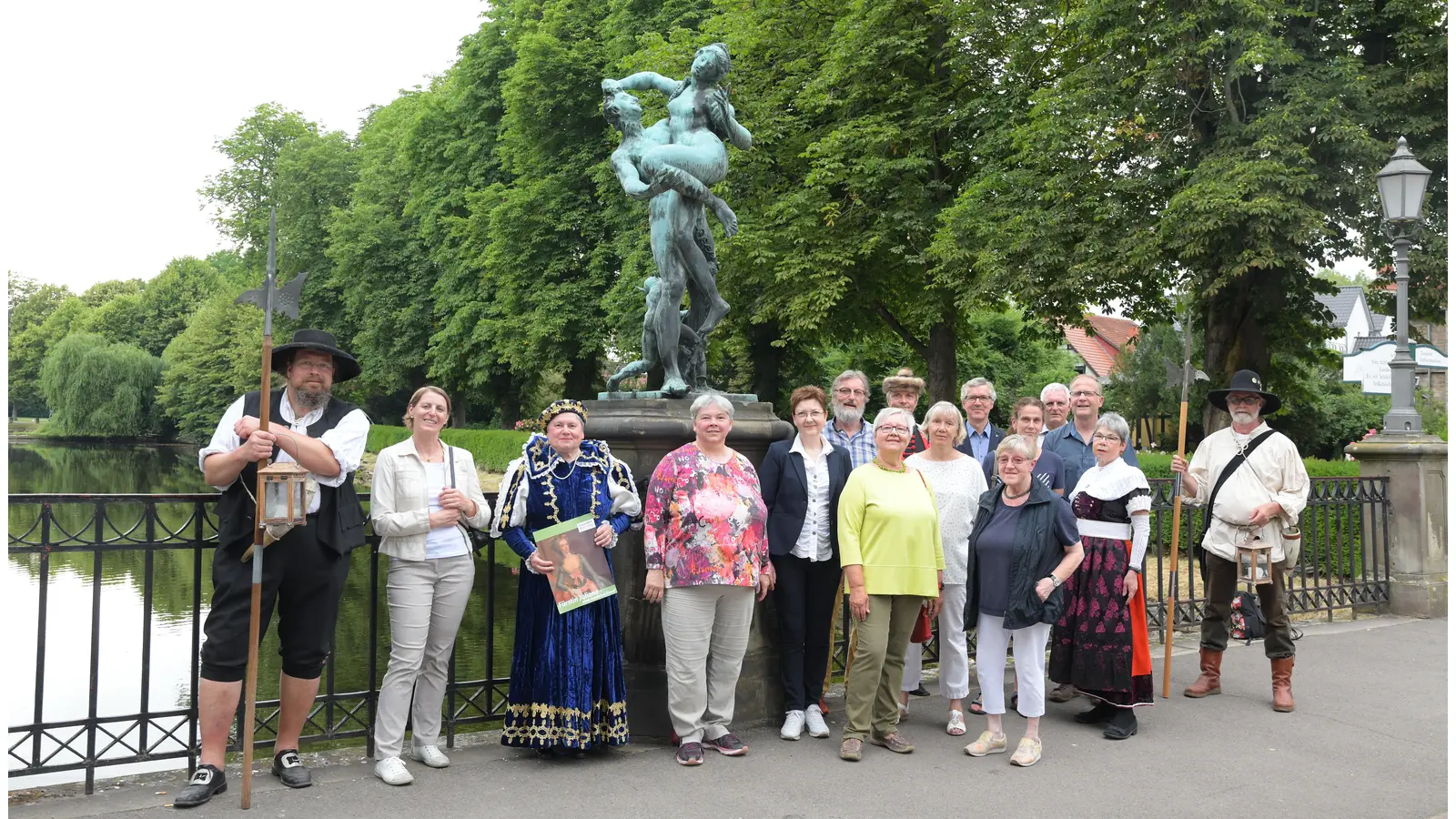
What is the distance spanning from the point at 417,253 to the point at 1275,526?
29529 mm

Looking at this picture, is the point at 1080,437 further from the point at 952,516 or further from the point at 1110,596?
the point at 952,516

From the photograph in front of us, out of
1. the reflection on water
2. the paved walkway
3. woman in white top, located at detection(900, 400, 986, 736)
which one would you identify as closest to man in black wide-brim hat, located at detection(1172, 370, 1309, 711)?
the paved walkway

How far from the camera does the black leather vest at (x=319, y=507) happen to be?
4633 mm

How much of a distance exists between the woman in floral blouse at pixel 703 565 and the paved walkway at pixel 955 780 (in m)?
0.30

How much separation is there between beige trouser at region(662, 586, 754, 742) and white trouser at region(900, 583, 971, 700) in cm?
112

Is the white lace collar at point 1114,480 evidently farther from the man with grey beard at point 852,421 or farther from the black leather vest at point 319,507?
the black leather vest at point 319,507

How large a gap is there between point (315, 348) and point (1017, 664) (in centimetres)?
368

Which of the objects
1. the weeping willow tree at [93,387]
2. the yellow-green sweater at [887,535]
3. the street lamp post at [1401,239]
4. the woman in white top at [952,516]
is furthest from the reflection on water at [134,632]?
the weeping willow tree at [93,387]

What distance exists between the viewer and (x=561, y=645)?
5051 mm

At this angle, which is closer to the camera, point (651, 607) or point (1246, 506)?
point (651, 607)

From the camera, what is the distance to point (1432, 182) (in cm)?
1497

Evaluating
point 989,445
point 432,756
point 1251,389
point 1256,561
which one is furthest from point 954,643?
point 432,756

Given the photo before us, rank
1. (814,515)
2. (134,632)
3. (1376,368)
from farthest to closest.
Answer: (1376,368) → (134,632) → (814,515)

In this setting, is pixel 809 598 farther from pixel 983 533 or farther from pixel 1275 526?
pixel 1275 526
